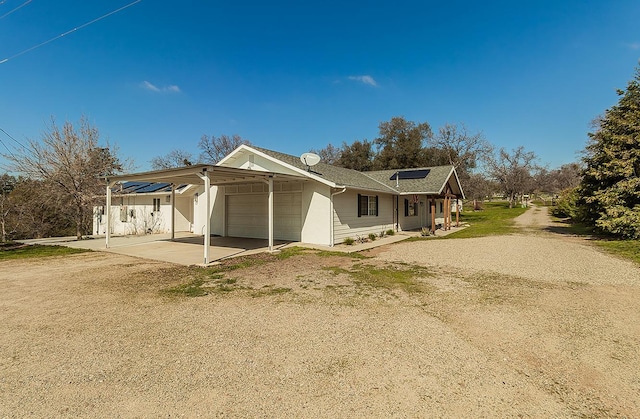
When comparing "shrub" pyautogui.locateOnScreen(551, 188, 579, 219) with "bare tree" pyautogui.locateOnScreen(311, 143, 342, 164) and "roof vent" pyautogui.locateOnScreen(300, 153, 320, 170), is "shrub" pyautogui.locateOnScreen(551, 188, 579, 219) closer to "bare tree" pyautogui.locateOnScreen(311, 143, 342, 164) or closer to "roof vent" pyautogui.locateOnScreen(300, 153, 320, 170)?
"roof vent" pyautogui.locateOnScreen(300, 153, 320, 170)

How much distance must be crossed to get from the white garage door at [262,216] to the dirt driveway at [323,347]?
6638 millimetres

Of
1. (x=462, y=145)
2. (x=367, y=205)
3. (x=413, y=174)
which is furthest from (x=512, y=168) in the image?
(x=367, y=205)

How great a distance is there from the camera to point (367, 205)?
15.0 m

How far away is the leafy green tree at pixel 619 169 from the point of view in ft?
41.9

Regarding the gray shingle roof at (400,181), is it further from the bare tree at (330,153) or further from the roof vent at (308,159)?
the bare tree at (330,153)

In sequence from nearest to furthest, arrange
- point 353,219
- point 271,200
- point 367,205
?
point 271,200 < point 353,219 < point 367,205

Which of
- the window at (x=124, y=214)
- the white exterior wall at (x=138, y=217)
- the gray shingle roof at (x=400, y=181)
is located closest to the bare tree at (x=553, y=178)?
the gray shingle roof at (x=400, y=181)

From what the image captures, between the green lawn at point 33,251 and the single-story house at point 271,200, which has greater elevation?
the single-story house at point 271,200

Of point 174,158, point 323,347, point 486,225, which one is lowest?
point 323,347

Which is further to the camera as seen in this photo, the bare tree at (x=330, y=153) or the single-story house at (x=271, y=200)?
the bare tree at (x=330, y=153)

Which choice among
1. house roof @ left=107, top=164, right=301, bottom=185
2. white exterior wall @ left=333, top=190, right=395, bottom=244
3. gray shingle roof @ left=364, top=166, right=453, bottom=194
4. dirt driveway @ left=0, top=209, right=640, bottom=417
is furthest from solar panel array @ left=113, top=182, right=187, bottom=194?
gray shingle roof @ left=364, top=166, right=453, bottom=194

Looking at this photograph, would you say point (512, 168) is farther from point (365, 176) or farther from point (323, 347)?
point (323, 347)

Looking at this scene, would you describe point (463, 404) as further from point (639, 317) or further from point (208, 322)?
point (639, 317)

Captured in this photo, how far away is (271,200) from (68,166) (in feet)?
38.6
